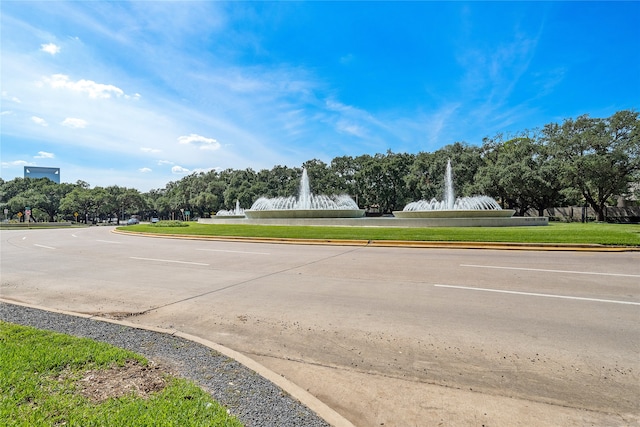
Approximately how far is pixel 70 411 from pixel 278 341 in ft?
7.60

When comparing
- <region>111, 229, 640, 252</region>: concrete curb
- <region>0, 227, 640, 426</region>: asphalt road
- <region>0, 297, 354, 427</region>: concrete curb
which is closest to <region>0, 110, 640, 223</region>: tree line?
<region>111, 229, 640, 252</region>: concrete curb

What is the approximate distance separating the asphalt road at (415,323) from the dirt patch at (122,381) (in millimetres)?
1116

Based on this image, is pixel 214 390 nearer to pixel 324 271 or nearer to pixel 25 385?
pixel 25 385

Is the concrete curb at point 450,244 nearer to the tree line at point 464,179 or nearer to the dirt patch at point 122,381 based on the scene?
the dirt patch at point 122,381

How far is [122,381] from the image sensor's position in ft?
11.0

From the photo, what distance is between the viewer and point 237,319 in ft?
18.2

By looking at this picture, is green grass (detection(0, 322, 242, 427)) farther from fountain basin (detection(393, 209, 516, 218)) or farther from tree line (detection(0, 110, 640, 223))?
tree line (detection(0, 110, 640, 223))

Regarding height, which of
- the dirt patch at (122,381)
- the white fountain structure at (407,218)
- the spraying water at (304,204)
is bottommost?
the dirt patch at (122,381)

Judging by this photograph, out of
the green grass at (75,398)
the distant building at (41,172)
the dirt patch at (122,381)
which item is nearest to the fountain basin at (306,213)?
the green grass at (75,398)

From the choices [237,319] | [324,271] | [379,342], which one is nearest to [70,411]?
[237,319]

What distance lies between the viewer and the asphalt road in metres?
3.19

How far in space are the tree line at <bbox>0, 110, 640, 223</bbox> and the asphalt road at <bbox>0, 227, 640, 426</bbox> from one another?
32.3 m

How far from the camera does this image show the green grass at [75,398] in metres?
2.68

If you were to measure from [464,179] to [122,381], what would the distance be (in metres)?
50.1
